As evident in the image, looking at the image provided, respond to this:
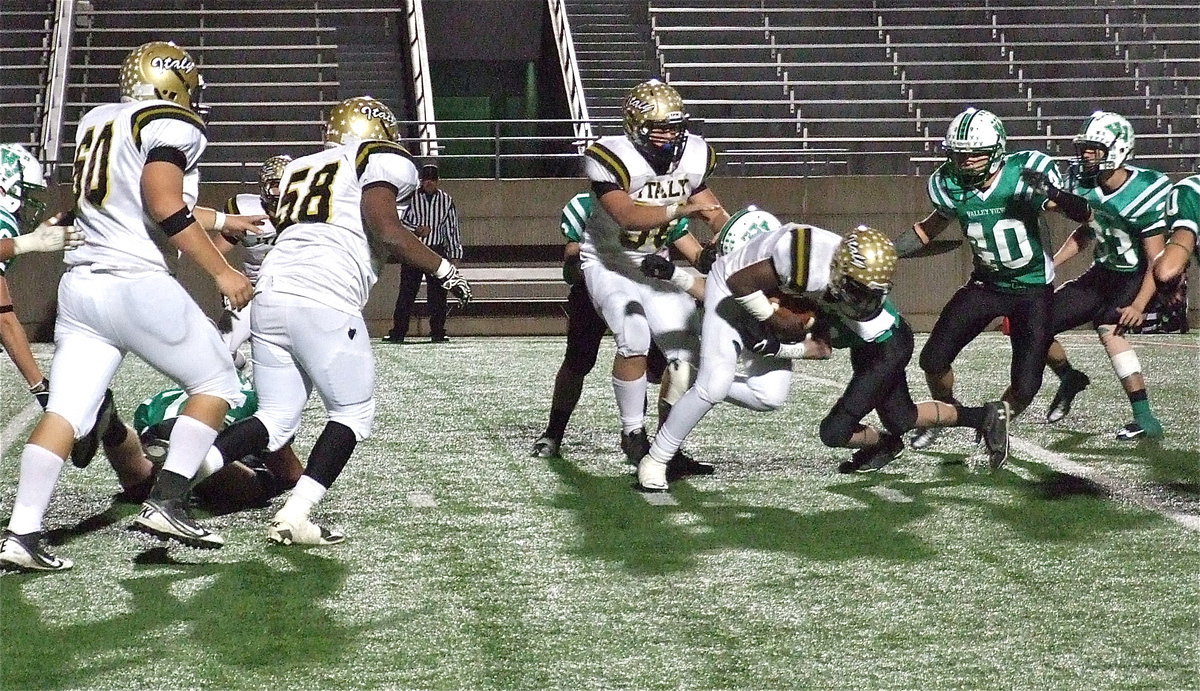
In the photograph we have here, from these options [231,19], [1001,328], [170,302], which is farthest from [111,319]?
[231,19]

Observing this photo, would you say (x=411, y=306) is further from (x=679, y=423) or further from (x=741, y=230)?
(x=679, y=423)

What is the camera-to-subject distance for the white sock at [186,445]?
15.0 ft

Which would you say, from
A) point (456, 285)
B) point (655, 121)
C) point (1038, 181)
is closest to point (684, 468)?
point (655, 121)

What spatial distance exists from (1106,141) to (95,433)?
4.73m

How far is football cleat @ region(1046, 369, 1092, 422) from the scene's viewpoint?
7.82 metres

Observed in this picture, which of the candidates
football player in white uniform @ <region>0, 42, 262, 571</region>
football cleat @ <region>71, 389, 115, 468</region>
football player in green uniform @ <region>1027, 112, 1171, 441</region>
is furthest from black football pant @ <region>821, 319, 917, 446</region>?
football cleat @ <region>71, 389, 115, 468</region>

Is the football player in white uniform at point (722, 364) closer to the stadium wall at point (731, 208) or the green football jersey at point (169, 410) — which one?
the green football jersey at point (169, 410)

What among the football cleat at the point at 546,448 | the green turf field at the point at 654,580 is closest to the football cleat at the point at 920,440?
the green turf field at the point at 654,580

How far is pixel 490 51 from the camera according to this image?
63.0ft

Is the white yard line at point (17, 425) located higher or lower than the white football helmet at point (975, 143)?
lower

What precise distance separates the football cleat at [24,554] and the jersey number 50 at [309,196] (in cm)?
121

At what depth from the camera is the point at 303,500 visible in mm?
4855

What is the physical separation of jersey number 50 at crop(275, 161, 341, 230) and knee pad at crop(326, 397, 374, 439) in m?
0.58

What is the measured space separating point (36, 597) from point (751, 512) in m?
2.44
